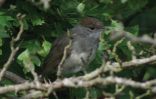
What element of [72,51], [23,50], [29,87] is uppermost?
[29,87]

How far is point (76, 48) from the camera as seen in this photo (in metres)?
7.46

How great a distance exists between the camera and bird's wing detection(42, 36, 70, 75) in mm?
6870

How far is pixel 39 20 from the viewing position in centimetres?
617

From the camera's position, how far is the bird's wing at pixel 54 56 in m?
6.87

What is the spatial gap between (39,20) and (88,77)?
2457mm

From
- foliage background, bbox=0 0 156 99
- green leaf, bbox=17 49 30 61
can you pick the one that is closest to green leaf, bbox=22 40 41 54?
foliage background, bbox=0 0 156 99

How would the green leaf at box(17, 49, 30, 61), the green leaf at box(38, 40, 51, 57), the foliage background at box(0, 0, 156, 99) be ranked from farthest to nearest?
the green leaf at box(38, 40, 51, 57) < the foliage background at box(0, 0, 156, 99) < the green leaf at box(17, 49, 30, 61)

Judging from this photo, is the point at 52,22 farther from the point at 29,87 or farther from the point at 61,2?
the point at 29,87

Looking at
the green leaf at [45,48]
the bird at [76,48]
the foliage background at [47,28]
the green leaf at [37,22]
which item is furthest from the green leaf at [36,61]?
the bird at [76,48]

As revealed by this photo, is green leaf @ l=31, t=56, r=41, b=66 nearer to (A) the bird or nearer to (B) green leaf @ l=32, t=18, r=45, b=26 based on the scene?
(B) green leaf @ l=32, t=18, r=45, b=26

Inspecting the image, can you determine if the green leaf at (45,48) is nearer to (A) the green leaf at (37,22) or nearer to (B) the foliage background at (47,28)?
(B) the foliage background at (47,28)

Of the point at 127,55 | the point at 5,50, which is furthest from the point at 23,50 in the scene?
the point at 127,55

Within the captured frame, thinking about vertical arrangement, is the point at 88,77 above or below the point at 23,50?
above

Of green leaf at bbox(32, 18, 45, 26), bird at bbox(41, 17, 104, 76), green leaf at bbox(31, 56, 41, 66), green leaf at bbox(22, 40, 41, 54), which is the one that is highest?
green leaf at bbox(32, 18, 45, 26)
